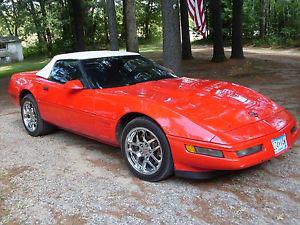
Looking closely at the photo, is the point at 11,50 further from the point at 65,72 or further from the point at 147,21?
the point at 65,72

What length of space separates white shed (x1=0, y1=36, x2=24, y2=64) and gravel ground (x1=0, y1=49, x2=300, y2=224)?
3494cm

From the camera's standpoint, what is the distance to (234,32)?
47.4ft

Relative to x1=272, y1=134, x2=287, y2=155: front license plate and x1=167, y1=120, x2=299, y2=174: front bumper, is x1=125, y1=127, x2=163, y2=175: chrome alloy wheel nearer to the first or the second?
x1=167, y1=120, x2=299, y2=174: front bumper

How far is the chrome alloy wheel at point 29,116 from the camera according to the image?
19.2 feet

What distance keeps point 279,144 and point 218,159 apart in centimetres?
75

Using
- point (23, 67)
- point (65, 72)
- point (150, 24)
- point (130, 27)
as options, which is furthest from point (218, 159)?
point (150, 24)

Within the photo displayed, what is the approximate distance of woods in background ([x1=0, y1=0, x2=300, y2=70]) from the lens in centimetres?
921

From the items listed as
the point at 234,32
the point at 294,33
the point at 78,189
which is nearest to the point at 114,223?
the point at 78,189

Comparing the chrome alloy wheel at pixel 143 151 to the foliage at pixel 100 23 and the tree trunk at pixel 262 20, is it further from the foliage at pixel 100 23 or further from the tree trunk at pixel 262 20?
the tree trunk at pixel 262 20

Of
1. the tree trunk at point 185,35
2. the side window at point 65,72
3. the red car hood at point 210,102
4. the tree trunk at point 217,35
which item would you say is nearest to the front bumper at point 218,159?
the red car hood at point 210,102

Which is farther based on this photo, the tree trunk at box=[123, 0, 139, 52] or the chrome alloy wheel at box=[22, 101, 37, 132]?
the tree trunk at box=[123, 0, 139, 52]

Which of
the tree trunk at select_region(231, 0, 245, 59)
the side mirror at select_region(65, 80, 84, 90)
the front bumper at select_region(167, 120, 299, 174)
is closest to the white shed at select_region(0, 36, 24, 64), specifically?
the tree trunk at select_region(231, 0, 245, 59)

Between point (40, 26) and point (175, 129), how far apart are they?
1213 inches

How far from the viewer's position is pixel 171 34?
26.6 ft
